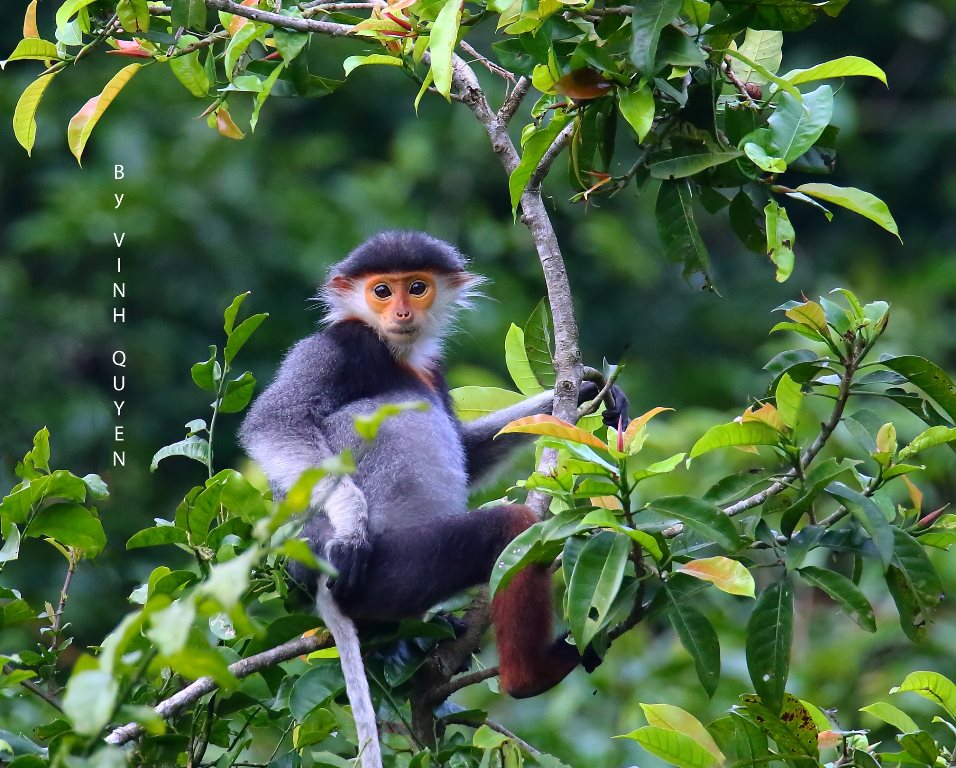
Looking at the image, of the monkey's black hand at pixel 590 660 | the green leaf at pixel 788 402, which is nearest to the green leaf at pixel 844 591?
the green leaf at pixel 788 402

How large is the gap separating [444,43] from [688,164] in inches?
23.6

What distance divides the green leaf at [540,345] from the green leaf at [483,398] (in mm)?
184

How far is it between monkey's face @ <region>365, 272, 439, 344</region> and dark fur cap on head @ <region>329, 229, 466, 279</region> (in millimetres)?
27

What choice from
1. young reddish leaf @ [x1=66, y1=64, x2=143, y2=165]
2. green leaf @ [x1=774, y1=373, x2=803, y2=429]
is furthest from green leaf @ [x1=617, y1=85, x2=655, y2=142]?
young reddish leaf @ [x1=66, y1=64, x2=143, y2=165]

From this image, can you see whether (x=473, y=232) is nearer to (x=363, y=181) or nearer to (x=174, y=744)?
(x=363, y=181)

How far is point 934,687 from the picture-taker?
2332 mm

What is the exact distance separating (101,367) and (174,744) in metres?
5.68

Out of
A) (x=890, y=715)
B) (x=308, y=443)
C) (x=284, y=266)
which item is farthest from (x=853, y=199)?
(x=284, y=266)

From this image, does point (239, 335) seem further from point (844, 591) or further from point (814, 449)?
point (844, 591)

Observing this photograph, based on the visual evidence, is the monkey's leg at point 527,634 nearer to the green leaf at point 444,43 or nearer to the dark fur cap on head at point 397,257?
→ the green leaf at point 444,43

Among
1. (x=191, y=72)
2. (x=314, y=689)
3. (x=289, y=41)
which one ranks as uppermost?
(x=289, y=41)

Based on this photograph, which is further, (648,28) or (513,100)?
(513,100)

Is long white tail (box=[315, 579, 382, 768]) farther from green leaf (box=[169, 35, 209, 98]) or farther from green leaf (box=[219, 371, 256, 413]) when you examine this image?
green leaf (box=[169, 35, 209, 98])

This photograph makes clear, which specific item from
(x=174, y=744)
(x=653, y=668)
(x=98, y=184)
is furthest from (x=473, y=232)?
(x=174, y=744)
